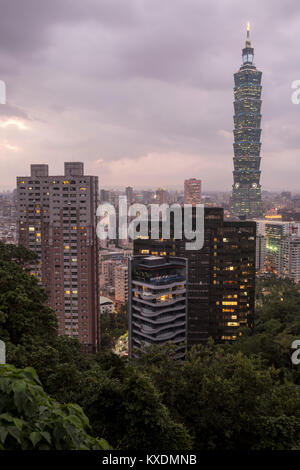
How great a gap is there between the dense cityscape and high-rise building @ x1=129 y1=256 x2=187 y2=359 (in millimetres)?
73

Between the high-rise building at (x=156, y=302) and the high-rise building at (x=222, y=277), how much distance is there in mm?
4189

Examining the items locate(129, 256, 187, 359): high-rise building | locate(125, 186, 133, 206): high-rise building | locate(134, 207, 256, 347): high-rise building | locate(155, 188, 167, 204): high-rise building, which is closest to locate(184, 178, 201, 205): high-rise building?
locate(155, 188, 167, 204): high-rise building

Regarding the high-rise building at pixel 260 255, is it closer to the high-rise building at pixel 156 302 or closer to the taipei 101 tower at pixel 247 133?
the taipei 101 tower at pixel 247 133

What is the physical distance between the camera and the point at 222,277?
24.4 m

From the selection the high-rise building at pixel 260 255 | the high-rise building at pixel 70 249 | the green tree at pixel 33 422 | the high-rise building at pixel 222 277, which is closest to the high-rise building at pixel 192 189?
the high-rise building at pixel 260 255

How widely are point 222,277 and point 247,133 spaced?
2788 inches

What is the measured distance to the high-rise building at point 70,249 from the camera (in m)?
24.5

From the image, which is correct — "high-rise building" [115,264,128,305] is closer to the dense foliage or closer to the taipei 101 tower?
the dense foliage

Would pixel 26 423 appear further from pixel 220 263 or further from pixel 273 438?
pixel 220 263

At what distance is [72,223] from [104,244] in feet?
138

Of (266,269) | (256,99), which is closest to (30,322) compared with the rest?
(266,269)

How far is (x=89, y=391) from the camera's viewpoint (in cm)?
446
